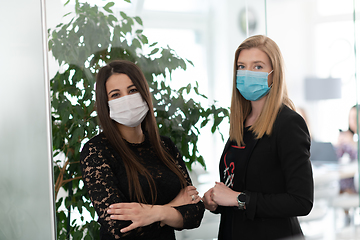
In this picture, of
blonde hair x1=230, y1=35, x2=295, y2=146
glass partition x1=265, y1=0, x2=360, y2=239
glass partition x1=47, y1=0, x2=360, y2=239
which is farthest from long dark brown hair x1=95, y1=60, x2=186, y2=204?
glass partition x1=265, y1=0, x2=360, y2=239

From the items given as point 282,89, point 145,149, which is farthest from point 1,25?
point 282,89

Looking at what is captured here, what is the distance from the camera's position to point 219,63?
2258mm

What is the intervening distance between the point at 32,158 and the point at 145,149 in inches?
24.2

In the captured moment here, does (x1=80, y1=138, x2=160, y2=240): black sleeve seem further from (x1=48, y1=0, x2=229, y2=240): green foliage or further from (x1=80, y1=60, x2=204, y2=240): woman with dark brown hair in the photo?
(x1=48, y1=0, x2=229, y2=240): green foliage

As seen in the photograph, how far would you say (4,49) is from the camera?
1.67m

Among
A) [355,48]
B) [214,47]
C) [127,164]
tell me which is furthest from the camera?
[214,47]

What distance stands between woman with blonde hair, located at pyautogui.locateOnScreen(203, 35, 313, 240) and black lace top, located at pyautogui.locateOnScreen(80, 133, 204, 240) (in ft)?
0.60

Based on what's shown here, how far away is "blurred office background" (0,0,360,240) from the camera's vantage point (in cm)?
165

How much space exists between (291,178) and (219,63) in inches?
46.9

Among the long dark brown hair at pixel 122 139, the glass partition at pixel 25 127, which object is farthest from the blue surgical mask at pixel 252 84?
the glass partition at pixel 25 127

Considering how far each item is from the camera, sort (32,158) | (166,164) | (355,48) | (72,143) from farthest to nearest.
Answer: (355,48)
(72,143)
(32,158)
(166,164)

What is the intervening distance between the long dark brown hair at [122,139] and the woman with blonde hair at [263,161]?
0.26 m

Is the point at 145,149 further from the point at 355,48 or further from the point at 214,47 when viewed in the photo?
the point at 355,48

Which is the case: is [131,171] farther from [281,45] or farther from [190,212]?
[281,45]
